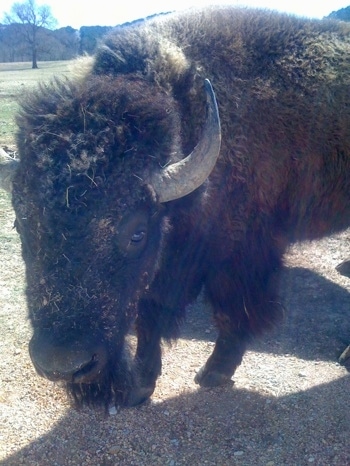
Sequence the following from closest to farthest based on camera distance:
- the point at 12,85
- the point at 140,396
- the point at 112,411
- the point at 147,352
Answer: the point at 112,411 → the point at 140,396 → the point at 147,352 → the point at 12,85

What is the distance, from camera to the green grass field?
393cm

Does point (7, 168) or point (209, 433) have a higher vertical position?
point (7, 168)

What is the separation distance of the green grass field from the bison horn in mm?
1047

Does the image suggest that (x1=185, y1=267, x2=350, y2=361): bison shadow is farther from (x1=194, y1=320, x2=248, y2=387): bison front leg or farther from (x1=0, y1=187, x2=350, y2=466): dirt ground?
(x1=194, y1=320, x2=248, y2=387): bison front leg

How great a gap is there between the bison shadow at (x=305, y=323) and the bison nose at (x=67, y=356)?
166 cm

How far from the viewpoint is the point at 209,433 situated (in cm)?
370

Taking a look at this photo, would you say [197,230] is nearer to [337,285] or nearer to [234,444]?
[234,444]

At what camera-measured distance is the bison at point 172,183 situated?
2.77 metres

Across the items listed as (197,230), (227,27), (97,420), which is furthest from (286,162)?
(97,420)

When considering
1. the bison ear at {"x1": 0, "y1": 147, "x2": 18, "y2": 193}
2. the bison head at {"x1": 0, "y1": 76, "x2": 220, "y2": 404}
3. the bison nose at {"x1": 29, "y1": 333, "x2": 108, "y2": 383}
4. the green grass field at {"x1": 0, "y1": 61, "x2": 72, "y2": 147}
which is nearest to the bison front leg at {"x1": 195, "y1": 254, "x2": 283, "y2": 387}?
the bison head at {"x1": 0, "y1": 76, "x2": 220, "y2": 404}

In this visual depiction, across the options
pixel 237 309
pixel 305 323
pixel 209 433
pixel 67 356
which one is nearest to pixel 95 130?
pixel 67 356

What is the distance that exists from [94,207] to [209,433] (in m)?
1.90

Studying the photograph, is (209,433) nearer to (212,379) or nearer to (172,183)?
(212,379)

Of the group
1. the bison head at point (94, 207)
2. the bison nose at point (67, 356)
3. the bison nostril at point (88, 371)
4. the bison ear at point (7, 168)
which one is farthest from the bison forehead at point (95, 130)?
the bison nostril at point (88, 371)
